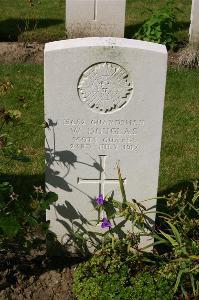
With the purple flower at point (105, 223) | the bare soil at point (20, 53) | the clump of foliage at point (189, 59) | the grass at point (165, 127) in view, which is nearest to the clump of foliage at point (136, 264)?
the purple flower at point (105, 223)

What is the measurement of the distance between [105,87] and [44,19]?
6.39m

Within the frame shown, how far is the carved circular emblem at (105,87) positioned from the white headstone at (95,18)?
4958 millimetres

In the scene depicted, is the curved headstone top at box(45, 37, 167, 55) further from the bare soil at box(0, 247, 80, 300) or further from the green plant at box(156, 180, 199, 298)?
the bare soil at box(0, 247, 80, 300)

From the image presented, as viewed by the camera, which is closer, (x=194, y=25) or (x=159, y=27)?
(x=159, y=27)

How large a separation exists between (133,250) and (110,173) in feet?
1.76

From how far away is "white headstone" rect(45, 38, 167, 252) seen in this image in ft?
12.0

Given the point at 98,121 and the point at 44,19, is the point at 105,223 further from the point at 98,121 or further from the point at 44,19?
the point at 44,19

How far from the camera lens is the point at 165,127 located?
21.0ft

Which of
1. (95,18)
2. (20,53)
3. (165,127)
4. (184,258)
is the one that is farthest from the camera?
(95,18)

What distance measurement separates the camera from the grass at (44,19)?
891 centimetres

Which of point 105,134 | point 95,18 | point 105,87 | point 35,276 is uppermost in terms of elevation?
point 95,18

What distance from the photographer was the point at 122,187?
13.3ft

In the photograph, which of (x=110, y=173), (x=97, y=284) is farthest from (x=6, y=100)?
(x=97, y=284)

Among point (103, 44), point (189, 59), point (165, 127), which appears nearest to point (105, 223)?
point (103, 44)
